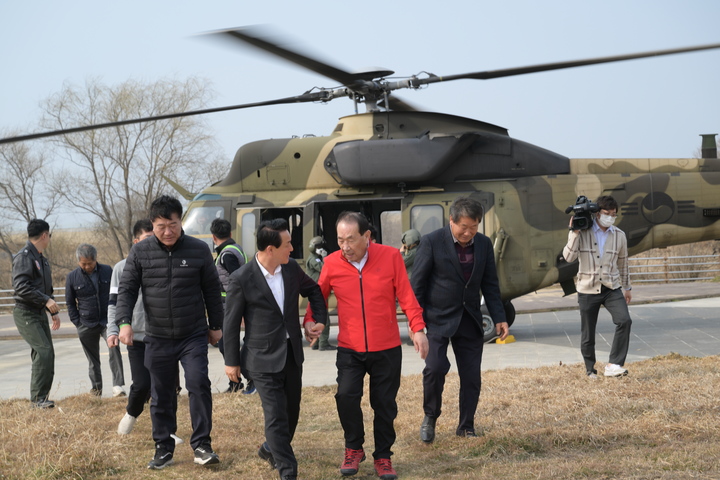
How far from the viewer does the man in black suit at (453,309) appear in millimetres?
5883

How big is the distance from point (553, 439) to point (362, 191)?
6651 millimetres

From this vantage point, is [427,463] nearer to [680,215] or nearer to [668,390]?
[668,390]

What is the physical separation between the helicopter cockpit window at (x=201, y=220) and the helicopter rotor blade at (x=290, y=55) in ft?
11.7

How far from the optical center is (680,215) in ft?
37.7

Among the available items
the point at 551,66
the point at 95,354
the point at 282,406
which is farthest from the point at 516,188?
the point at 282,406

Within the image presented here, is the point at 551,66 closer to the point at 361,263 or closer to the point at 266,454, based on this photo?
the point at 361,263

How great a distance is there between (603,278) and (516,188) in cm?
392

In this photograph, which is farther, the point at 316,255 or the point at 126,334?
the point at 316,255

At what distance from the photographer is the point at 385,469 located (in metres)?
5.02

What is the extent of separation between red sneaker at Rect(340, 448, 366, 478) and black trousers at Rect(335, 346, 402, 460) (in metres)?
0.04

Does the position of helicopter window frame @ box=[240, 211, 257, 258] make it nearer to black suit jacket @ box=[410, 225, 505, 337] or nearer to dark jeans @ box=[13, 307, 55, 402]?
dark jeans @ box=[13, 307, 55, 402]

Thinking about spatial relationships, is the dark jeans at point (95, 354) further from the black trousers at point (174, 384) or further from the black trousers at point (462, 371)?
the black trousers at point (462, 371)

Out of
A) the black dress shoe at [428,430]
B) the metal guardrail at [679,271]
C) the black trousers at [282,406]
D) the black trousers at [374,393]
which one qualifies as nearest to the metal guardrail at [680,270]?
the metal guardrail at [679,271]

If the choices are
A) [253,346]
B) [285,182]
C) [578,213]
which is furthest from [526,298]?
[253,346]
